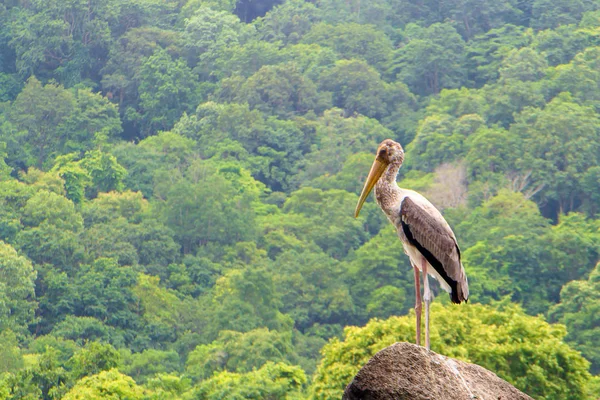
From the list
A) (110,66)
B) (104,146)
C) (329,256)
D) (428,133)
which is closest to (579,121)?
(428,133)

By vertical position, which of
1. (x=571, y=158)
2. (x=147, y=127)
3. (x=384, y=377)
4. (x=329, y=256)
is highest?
(x=384, y=377)

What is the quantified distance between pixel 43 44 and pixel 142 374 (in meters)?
39.9

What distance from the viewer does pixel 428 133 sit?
6550cm

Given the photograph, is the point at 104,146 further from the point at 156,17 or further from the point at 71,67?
the point at 156,17

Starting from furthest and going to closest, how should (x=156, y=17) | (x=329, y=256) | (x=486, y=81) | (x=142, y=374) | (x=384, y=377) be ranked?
(x=156, y=17), (x=486, y=81), (x=329, y=256), (x=142, y=374), (x=384, y=377)

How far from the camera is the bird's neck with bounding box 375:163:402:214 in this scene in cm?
1053

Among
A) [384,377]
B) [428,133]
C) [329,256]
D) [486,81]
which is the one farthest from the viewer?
[486,81]

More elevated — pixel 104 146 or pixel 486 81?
pixel 486 81

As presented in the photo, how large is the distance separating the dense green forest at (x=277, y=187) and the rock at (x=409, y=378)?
53.9 ft

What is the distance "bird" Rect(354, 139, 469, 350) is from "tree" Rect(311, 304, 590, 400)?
14911 millimetres

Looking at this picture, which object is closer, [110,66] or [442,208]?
[442,208]

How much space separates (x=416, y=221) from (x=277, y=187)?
59.5 meters

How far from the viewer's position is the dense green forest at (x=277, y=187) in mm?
37219

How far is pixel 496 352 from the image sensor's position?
26297mm
